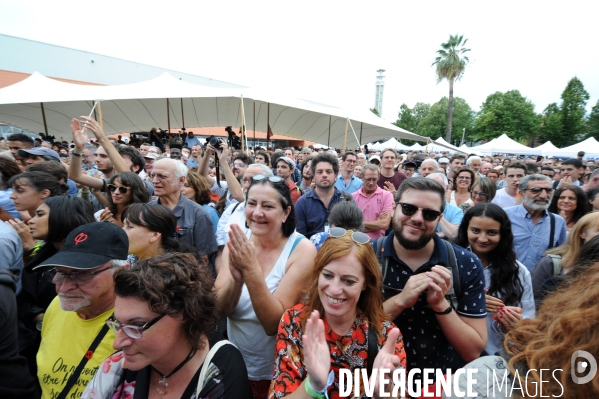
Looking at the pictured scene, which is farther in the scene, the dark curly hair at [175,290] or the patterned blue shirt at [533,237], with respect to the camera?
the patterned blue shirt at [533,237]

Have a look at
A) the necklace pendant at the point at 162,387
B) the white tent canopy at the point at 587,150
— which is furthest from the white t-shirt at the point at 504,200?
the white tent canopy at the point at 587,150

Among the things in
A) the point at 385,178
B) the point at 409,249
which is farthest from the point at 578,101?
the point at 409,249

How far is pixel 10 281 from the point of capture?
169cm

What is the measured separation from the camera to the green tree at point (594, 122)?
4950 centimetres

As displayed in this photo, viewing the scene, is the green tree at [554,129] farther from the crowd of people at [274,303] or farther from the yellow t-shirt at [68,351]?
the yellow t-shirt at [68,351]

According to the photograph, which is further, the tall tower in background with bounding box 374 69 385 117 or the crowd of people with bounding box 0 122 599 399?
the tall tower in background with bounding box 374 69 385 117

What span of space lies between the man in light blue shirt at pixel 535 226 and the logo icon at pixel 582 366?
3.22 metres

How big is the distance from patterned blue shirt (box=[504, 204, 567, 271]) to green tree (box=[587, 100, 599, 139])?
64.3 metres

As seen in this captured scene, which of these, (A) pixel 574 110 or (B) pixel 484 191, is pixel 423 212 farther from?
(A) pixel 574 110

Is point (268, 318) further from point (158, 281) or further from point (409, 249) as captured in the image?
point (409, 249)

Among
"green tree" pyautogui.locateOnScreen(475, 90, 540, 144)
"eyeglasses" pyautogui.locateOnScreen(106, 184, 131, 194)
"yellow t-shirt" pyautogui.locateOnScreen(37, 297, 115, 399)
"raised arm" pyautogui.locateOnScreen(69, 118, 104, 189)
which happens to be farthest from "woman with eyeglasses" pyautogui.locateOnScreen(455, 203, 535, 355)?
"green tree" pyautogui.locateOnScreen(475, 90, 540, 144)

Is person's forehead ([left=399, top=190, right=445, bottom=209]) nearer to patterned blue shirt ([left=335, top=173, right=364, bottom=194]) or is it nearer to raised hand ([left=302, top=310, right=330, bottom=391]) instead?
raised hand ([left=302, top=310, right=330, bottom=391])

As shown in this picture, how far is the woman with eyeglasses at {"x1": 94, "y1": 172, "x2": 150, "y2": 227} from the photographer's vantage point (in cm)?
327

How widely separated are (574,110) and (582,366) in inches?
2635
